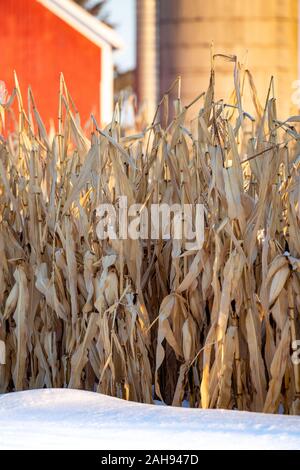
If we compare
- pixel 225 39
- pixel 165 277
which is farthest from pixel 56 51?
pixel 165 277

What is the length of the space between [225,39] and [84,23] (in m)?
3.54

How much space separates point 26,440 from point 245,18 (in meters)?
8.00

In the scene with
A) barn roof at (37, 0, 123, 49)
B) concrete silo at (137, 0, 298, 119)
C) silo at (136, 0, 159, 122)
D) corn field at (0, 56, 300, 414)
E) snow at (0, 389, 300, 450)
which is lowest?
snow at (0, 389, 300, 450)

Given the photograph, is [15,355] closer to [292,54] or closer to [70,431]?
[70,431]

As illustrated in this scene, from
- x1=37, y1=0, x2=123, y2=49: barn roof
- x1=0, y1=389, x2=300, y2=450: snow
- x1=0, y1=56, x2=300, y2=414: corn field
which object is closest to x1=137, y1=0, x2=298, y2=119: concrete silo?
x1=37, y1=0, x2=123, y2=49: barn roof

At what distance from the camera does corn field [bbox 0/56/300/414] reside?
2.55 metres

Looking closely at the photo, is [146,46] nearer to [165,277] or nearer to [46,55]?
[46,55]

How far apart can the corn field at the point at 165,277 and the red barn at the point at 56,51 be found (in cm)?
990

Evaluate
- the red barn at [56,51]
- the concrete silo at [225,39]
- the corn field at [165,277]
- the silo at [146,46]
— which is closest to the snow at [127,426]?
the corn field at [165,277]

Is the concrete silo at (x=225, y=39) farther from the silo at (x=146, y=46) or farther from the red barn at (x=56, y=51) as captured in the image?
the silo at (x=146, y=46)

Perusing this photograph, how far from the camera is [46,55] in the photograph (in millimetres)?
13211

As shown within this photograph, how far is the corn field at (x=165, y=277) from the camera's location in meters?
2.55

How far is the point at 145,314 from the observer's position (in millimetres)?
2646

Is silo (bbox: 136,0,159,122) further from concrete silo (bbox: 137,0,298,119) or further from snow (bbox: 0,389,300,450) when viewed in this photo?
snow (bbox: 0,389,300,450)
